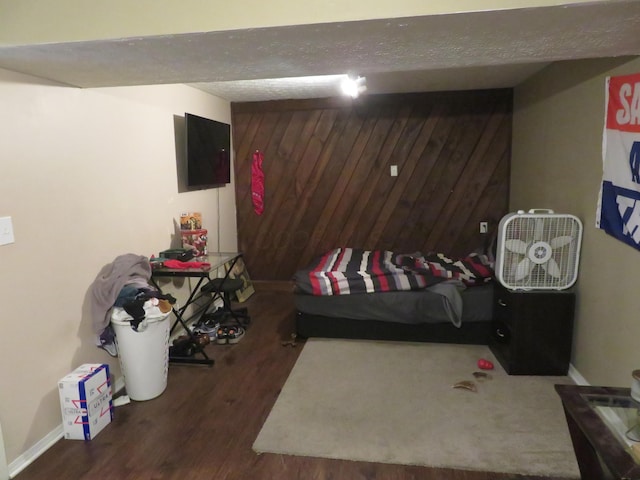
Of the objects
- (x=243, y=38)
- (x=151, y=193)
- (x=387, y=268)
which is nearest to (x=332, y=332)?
(x=387, y=268)

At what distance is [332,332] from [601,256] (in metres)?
2.02

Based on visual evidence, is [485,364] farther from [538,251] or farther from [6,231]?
[6,231]

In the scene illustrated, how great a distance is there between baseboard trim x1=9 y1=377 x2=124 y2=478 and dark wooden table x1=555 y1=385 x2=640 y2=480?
2.50 metres

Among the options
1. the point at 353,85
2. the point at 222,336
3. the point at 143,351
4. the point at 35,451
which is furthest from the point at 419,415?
the point at 353,85

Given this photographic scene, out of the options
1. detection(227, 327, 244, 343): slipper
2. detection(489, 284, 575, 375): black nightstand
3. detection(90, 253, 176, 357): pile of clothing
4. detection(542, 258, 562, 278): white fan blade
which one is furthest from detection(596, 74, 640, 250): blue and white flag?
detection(227, 327, 244, 343): slipper

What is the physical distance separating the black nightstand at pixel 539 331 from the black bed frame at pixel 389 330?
480 mm

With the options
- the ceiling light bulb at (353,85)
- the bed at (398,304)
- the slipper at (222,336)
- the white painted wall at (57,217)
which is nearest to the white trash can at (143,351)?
the white painted wall at (57,217)

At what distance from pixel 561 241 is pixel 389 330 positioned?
1453 mm

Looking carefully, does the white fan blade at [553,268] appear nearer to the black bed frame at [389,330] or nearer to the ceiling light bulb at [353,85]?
the black bed frame at [389,330]

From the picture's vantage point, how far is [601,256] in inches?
104

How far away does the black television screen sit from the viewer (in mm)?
3646

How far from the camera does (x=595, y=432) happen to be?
4.69 ft

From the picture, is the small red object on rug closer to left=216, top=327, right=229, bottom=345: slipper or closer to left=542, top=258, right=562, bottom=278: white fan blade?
left=542, top=258, right=562, bottom=278: white fan blade

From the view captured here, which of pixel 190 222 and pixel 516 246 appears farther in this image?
pixel 190 222
